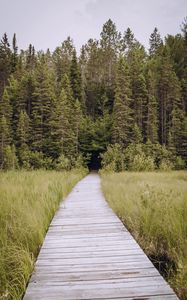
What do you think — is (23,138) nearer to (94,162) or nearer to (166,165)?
(94,162)

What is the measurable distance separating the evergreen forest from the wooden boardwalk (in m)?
19.6

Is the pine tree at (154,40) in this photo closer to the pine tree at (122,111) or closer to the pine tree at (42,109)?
the pine tree at (122,111)

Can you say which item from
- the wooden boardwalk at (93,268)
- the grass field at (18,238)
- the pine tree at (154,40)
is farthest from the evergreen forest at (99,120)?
the wooden boardwalk at (93,268)

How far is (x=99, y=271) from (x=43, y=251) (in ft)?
3.64

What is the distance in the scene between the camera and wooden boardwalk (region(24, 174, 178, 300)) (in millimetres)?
2740

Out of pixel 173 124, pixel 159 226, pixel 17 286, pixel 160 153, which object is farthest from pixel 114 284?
pixel 173 124

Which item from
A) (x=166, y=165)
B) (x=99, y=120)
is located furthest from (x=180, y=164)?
(x=99, y=120)

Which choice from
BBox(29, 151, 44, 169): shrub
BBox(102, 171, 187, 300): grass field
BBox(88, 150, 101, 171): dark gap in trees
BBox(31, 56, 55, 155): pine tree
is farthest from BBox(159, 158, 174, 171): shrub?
BBox(102, 171, 187, 300): grass field

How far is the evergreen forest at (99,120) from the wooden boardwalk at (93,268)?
1964cm

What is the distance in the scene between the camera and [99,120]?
35875 millimetres

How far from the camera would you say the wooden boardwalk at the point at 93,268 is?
108 inches

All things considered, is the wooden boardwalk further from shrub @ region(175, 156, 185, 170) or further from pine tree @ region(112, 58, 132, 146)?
pine tree @ region(112, 58, 132, 146)

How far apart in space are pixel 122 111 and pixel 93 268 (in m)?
28.3

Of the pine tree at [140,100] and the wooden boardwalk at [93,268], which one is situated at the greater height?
the pine tree at [140,100]
